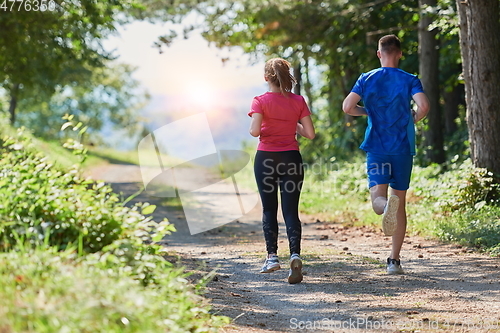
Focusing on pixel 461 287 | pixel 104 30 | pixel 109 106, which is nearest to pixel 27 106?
pixel 109 106

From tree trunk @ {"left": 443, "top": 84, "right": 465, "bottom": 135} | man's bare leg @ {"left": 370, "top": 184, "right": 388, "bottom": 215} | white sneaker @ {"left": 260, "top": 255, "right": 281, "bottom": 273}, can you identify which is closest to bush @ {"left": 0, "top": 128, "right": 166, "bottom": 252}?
white sneaker @ {"left": 260, "top": 255, "right": 281, "bottom": 273}

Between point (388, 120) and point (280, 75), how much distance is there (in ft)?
3.86

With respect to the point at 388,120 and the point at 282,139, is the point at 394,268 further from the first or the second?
the point at 282,139

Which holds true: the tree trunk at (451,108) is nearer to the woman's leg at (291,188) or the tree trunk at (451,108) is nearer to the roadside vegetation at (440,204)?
the roadside vegetation at (440,204)

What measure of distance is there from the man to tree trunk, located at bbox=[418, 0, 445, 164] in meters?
8.60

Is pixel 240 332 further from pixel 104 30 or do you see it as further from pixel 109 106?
pixel 109 106

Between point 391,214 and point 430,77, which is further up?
point 430,77

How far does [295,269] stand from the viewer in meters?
5.83

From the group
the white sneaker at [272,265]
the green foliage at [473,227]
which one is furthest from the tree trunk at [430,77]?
the white sneaker at [272,265]

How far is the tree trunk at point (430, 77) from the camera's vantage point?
47.1ft

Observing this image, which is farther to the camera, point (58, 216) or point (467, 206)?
point (467, 206)

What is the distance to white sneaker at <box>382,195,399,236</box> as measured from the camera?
5723mm

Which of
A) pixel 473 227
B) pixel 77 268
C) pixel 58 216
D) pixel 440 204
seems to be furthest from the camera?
pixel 440 204

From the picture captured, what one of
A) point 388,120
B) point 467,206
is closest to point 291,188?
point 388,120
